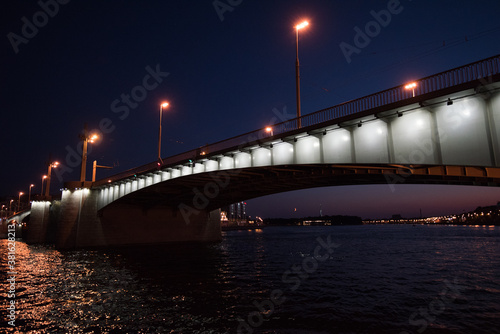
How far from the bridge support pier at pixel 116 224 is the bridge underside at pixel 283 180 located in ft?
5.60

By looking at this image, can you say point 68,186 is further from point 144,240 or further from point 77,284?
point 77,284

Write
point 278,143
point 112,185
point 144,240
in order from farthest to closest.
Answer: point 144,240 → point 112,185 → point 278,143

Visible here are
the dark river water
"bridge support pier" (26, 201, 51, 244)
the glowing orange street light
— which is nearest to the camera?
the dark river water

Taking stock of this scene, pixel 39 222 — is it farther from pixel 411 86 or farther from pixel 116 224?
pixel 411 86

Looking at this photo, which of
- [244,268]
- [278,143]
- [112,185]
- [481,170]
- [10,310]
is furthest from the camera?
[112,185]

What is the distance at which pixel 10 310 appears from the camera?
12297mm

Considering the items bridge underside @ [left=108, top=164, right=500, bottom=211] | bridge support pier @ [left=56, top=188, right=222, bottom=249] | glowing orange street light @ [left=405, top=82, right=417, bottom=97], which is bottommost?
bridge support pier @ [left=56, top=188, right=222, bottom=249]

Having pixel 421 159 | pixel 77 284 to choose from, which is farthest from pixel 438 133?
pixel 77 284

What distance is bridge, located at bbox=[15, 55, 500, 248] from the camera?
12.8m

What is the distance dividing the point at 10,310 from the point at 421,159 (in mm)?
18386

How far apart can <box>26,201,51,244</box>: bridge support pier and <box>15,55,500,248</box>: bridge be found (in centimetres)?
2163

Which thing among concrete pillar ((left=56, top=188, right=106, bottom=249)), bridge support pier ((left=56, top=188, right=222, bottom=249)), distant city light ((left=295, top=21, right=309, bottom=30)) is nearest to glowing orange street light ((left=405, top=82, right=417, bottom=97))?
distant city light ((left=295, top=21, right=309, bottom=30))

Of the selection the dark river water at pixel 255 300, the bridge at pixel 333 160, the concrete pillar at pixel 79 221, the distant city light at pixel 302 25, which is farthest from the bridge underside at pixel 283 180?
the distant city light at pixel 302 25

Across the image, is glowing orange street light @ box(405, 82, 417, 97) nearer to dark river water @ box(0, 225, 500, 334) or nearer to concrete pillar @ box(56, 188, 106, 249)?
dark river water @ box(0, 225, 500, 334)
